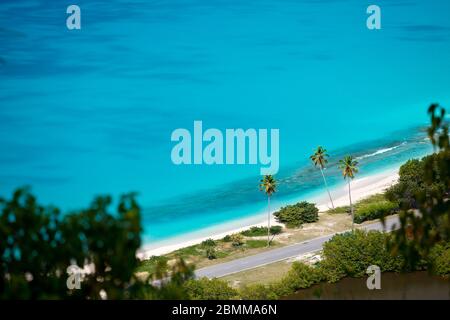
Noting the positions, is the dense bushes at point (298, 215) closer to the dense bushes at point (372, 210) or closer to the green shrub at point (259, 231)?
the green shrub at point (259, 231)

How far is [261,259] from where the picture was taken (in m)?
36.8

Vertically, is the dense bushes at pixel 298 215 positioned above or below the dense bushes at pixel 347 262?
above

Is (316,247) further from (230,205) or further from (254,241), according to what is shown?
(230,205)

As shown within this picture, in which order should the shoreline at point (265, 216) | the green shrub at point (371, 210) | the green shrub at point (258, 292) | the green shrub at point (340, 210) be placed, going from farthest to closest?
1. the green shrub at point (340, 210)
2. the green shrub at point (371, 210)
3. the shoreline at point (265, 216)
4. the green shrub at point (258, 292)

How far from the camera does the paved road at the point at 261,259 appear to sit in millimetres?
35500

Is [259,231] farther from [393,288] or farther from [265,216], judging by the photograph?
[393,288]

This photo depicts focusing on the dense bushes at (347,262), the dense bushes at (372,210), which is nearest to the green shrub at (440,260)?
the dense bushes at (347,262)

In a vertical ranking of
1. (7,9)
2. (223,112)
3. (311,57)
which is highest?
(7,9)

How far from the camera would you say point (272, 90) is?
59.2 metres

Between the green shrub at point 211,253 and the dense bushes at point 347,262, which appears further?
the green shrub at point 211,253

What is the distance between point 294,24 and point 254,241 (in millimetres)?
32106

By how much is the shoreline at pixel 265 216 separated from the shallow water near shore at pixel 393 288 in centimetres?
866

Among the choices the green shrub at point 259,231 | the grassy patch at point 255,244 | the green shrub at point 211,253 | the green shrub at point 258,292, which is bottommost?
the green shrub at point 258,292
